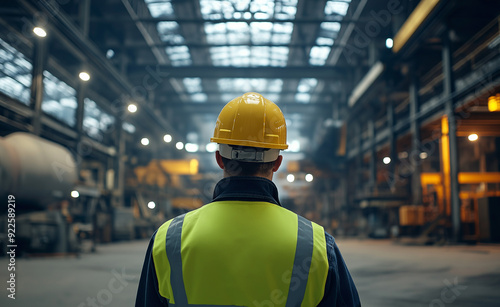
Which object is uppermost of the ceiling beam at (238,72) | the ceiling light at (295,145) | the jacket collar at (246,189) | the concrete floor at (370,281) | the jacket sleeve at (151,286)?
the ceiling beam at (238,72)

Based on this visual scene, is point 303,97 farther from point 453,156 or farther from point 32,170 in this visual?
point 32,170

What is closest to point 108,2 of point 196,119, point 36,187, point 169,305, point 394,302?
point 36,187

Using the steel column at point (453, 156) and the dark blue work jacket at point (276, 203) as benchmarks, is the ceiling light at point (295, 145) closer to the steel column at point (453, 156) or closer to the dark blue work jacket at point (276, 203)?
the steel column at point (453, 156)

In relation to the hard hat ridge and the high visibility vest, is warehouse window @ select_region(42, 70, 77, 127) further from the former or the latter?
the high visibility vest

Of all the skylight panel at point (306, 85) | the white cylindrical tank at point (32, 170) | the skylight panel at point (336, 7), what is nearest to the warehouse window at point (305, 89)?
the skylight panel at point (306, 85)

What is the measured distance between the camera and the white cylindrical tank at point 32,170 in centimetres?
911

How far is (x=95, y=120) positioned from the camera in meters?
20.4

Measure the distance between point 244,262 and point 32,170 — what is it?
31.8 feet

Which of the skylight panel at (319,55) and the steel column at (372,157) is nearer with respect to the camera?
the steel column at (372,157)

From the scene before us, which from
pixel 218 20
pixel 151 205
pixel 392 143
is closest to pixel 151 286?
pixel 218 20

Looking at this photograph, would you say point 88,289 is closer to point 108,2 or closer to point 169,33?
point 108,2

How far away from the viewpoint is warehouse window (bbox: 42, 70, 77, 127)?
15660mm

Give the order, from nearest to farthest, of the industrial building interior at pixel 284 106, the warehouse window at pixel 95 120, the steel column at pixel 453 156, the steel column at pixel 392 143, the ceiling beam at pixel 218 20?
1. the industrial building interior at pixel 284 106
2. the steel column at pixel 453 156
3. the ceiling beam at pixel 218 20
4. the steel column at pixel 392 143
5. the warehouse window at pixel 95 120

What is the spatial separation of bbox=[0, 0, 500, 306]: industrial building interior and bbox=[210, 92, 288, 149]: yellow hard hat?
3.78 meters
